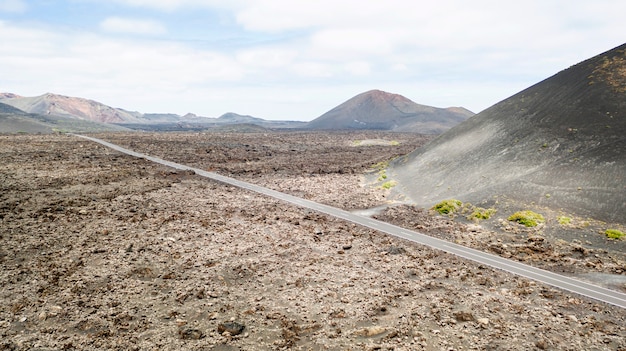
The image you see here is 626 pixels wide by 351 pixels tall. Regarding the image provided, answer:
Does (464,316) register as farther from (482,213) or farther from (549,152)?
(549,152)

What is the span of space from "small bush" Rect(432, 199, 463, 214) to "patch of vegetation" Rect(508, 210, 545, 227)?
6.02 m

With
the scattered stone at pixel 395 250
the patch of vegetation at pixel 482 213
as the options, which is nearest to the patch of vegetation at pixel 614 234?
the patch of vegetation at pixel 482 213

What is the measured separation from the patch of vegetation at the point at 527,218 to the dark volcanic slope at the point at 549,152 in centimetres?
293

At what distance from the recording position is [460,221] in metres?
36.9

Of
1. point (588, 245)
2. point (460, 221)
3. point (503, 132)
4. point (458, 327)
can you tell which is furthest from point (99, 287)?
point (503, 132)

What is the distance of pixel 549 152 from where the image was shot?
148 feet

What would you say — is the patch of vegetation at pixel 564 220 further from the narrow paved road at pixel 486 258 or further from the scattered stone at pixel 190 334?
the scattered stone at pixel 190 334

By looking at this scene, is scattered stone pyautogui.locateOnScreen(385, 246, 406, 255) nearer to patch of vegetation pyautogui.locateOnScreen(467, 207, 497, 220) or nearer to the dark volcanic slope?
patch of vegetation pyautogui.locateOnScreen(467, 207, 497, 220)

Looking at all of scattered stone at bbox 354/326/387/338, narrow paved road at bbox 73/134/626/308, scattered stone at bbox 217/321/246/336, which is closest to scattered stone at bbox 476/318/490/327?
scattered stone at bbox 354/326/387/338

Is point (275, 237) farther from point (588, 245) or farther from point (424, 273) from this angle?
point (588, 245)

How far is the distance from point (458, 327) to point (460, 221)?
66.3 ft

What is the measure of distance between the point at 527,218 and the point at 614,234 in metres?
6.36

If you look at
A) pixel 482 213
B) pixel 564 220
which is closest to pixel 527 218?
pixel 564 220

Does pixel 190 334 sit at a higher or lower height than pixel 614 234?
lower
